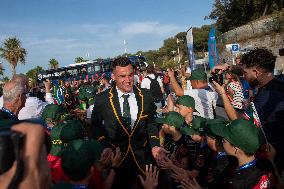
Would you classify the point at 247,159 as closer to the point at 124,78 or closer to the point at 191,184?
the point at 191,184

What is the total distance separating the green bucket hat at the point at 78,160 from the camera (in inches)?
98.6

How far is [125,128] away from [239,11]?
49809 mm

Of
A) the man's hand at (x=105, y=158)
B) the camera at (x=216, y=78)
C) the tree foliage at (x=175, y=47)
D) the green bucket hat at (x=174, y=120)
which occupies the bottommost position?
the man's hand at (x=105, y=158)

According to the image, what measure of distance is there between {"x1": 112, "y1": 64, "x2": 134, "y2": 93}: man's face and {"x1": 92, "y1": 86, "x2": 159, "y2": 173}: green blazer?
0.36 feet

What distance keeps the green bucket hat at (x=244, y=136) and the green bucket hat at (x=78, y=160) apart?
1156 mm

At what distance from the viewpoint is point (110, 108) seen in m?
3.81

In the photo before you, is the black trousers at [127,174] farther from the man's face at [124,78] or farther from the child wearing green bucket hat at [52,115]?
the child wearing green bucket hat at [52,115]

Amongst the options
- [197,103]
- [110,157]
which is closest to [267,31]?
[197,103]

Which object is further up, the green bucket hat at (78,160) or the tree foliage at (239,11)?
the tree foliage at (239,11)

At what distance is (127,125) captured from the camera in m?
3.75

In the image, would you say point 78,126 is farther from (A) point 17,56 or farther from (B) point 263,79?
(A) point 17,56

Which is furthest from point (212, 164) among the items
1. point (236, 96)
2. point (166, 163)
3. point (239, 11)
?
point (239, 11)

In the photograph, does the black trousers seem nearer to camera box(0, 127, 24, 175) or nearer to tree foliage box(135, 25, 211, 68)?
camera box(0, 127, 24, 175)

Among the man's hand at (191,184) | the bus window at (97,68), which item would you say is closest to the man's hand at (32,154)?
the man's hand at (191,184)
